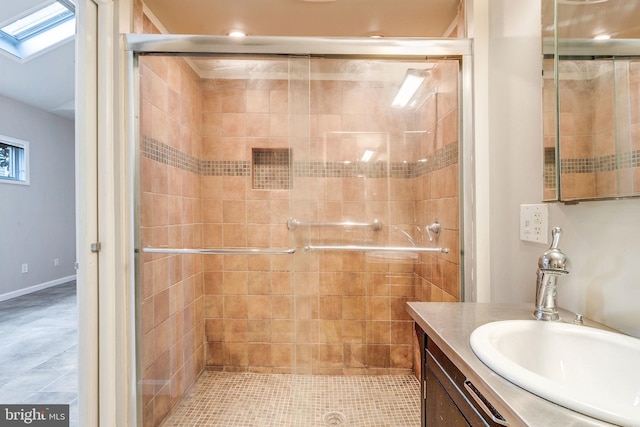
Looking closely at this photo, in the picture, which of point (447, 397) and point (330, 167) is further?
point (330, 167)

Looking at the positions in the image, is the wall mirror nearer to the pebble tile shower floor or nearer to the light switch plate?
the light switch plate

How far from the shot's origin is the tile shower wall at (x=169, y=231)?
5.04 ft

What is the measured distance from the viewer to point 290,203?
6.39 ft

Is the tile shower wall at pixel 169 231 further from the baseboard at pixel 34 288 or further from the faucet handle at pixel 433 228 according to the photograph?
the baseboard at pixel 34 288

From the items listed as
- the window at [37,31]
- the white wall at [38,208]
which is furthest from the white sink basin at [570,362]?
the white wall at [38,208]

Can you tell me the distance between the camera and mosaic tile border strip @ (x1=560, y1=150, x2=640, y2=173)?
74cm

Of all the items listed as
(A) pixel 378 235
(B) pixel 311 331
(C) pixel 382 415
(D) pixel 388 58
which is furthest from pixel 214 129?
(C) pixel 382 415

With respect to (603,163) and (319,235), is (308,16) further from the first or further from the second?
(603,163)

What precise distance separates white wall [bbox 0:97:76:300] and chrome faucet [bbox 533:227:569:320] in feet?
15.4

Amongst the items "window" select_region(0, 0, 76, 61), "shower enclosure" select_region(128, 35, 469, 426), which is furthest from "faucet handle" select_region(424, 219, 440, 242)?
"window" select_region(0, 0, 76, 61)

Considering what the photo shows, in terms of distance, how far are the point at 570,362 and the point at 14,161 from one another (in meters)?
5.12

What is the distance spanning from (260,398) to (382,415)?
0.76m

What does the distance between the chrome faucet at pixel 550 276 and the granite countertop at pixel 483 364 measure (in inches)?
1.9

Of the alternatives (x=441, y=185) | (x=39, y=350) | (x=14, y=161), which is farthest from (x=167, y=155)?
(x=14, y=161)
